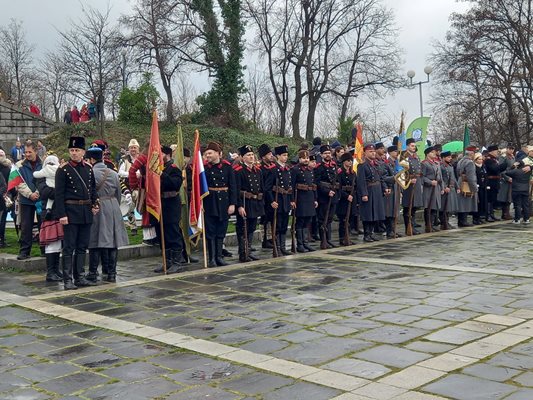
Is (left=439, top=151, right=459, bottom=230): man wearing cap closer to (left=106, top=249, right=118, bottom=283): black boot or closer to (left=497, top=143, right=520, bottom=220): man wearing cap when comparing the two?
(left=497, top=143, right=520, bottom=220): man wearing cap

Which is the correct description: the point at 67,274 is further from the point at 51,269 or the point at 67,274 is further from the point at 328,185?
the point at 328,185

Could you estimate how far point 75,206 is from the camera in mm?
9070

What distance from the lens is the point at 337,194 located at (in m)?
13.5

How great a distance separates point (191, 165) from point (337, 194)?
3.25 meters

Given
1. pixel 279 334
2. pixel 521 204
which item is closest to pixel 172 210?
pixel 279 334

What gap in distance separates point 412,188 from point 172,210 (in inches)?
264

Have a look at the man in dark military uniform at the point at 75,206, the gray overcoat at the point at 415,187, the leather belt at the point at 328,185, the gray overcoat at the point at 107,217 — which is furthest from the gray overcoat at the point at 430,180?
the man in dark military uniform at the point at 75,206

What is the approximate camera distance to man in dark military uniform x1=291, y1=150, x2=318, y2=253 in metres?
12.5

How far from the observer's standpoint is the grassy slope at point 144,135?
3178 centimetres

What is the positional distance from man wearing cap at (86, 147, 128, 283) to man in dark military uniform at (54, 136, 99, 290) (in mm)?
236

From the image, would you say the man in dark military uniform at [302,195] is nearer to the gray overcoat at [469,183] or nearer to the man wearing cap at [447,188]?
the man wearing cap at [447,188]

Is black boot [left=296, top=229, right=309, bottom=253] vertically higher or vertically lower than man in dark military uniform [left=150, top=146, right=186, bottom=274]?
lower

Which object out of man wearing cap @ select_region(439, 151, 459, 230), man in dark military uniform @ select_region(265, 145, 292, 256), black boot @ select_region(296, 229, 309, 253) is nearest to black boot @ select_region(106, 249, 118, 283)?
man in dark military uniform @ select_region(265, 145, 292, 256)

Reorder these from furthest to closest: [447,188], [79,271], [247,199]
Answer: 1. [447,188]
2. [247,199]
3. [79,271]
